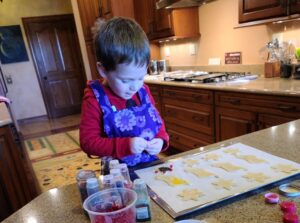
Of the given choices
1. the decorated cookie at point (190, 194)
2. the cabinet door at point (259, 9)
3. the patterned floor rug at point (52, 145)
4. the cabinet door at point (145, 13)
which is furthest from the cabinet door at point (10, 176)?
the cabinet door at point (145, 13)

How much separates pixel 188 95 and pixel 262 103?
734 mm

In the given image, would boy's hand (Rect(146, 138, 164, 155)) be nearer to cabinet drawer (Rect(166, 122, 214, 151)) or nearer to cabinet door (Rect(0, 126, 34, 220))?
cabinet door (Rect(0, 126, 34, 220))

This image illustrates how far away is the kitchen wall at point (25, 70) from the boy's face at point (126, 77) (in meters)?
4.75

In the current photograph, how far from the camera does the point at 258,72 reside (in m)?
2.32

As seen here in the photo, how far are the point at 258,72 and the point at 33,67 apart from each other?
430 centimetres

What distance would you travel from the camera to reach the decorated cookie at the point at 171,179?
0.64 m

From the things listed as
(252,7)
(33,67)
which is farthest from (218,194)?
(33,67)

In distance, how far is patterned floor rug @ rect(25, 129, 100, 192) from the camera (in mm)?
2445

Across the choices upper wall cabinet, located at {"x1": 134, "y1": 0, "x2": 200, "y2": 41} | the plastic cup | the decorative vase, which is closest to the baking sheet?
the plastic cup

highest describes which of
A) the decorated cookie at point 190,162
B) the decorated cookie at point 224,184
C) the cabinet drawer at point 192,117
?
the decorated cookie at point 190,162

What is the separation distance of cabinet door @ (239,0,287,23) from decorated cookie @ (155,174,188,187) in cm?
154

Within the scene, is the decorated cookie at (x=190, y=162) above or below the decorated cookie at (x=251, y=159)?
above

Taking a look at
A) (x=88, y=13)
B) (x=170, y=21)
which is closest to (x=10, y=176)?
(x=170, y=21)

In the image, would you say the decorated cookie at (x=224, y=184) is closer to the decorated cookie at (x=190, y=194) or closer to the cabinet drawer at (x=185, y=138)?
the decorated cookie at (x=190, y=194)
